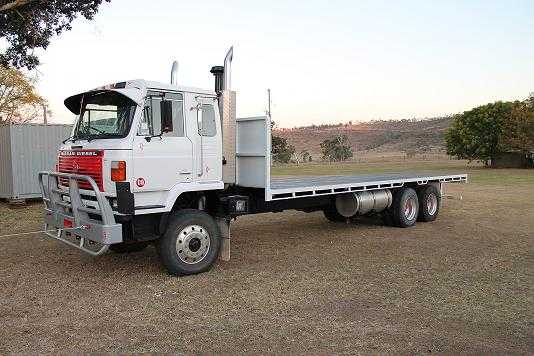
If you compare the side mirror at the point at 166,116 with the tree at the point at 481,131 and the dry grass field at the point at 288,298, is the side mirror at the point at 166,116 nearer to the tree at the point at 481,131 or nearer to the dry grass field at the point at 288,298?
the dry grass field at the point at 288,298

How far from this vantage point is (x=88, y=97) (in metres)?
7.34

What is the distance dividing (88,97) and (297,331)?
15.1 ft

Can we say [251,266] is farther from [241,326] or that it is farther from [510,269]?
[510,269]

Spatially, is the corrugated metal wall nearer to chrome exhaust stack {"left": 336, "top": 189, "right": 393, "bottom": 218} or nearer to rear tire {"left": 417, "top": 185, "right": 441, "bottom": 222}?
chrome exhaust stack {"left": 336, "top": 189, "right": 393, "bottom": 218}

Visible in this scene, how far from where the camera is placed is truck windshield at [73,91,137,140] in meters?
6.68

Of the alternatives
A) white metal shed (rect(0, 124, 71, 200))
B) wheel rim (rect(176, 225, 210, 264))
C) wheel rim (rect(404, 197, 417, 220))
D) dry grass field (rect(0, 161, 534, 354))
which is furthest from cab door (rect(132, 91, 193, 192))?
white metal shed (rect(0, 124, 71, 200))

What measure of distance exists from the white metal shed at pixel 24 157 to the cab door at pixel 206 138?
1041 centimetres

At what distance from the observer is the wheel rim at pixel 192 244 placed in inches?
276

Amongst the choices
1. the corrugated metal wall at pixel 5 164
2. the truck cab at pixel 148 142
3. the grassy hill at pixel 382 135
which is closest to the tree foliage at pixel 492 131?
the corrugated metal wall at pixel 5 164

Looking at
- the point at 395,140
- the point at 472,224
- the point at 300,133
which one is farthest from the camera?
the point at 300,133

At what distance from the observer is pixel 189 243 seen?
709 cm

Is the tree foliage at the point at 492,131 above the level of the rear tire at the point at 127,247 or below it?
above

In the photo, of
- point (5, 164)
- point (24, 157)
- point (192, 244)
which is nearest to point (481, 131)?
point (24, 157)

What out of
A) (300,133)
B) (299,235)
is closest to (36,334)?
(299,235)
